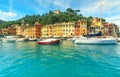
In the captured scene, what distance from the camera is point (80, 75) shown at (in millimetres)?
12383

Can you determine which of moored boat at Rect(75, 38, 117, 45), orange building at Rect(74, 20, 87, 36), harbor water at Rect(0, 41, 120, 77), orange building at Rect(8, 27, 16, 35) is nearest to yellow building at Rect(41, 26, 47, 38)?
orange building at Rect(74, 20, 87, 36)

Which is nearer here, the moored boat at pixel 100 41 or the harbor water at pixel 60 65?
the harbor water at pixel 60 65

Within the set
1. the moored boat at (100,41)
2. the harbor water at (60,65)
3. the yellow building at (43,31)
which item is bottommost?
the harbor water at (60,65)

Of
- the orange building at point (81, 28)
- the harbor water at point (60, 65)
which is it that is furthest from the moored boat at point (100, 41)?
the orange building at point (81, 28)

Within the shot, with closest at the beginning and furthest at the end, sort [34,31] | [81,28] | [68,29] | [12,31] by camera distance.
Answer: [81,28], [68,29], [34,31], [12,31]

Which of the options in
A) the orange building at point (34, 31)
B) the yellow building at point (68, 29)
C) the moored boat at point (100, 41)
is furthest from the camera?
the orange building at point (34, 31)

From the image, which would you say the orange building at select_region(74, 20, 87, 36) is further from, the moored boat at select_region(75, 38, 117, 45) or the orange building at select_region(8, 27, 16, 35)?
the orange building at select_region(8, 27, 16, 35)

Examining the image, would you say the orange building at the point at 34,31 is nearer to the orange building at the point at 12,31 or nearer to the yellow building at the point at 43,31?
the yellow building at the point at 43,31

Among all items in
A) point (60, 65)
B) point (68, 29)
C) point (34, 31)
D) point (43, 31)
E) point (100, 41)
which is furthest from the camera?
point (43, 31)

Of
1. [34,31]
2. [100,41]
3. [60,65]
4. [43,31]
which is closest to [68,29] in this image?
[43,31]

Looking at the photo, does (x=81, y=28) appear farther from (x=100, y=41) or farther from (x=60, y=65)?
(x=60, y=65)

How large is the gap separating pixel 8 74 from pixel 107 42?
127 ft

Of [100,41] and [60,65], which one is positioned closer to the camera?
[60,65]

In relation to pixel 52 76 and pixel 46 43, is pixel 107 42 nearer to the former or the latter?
pixel 46 43
